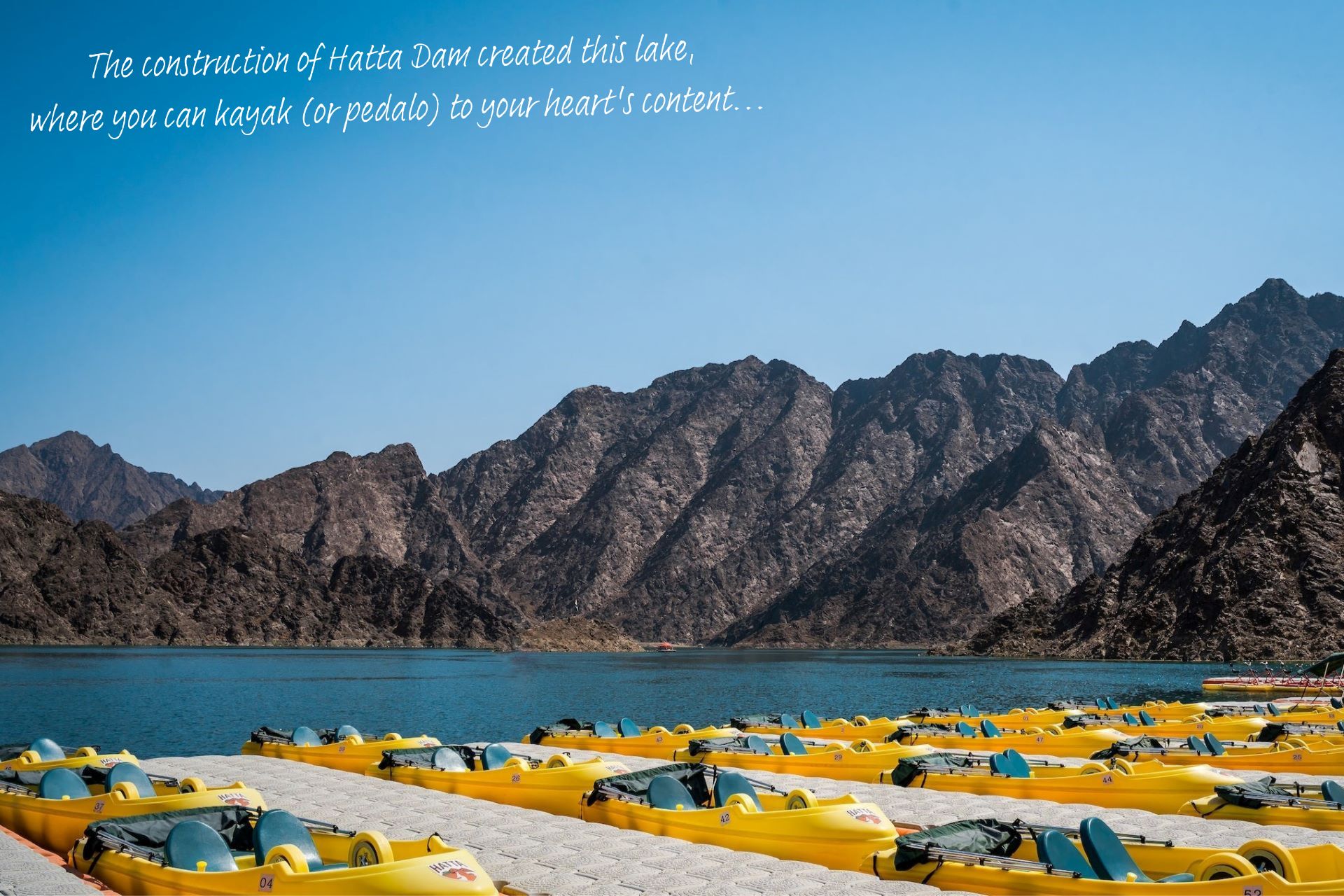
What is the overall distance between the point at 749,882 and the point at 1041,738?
3189 cm

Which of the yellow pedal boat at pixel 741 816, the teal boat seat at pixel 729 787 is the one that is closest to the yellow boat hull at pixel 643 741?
the yellow pedal boat at pixel 741 816

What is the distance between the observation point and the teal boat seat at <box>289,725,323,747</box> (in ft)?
153

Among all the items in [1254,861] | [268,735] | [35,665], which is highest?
[1254,861]

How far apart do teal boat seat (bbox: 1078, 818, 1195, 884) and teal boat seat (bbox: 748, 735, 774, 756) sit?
923 inches

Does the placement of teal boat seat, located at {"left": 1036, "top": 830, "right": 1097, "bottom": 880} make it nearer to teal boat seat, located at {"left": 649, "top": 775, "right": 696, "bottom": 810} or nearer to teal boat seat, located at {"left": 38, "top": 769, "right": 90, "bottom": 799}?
teal boat seat, located at {"left": 649, "top": 775, "right": 696, "bottom": 810}

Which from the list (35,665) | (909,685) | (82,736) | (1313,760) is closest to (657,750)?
(1313,760)

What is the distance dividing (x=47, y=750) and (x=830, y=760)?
83.5 feet

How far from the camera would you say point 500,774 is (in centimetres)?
3447

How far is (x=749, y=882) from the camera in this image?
72.1 feet

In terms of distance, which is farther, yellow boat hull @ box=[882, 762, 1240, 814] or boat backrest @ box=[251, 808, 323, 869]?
yellow boat hull @ box=[882, 762, 1240, 814]

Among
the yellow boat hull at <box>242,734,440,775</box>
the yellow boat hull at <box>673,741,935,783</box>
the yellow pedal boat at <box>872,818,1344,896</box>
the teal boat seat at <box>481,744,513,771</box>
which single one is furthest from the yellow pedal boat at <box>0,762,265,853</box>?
the yellow boat hull at <box>673,741,935,783</box>

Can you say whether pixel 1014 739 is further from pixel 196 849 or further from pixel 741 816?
pixel 196 849

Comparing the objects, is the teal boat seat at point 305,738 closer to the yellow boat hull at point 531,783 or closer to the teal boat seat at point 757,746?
the yellow boat hull at point 531,783

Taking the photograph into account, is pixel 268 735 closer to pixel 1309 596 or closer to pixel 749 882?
pixel 749 882
